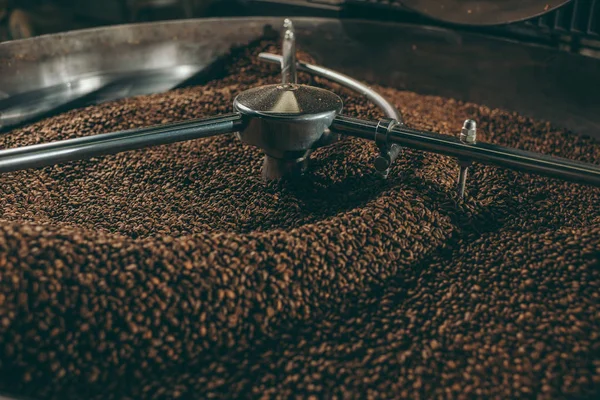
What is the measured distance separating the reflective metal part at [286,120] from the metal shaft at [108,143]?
Result: 0.04m

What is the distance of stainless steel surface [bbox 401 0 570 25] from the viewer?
1604 mm

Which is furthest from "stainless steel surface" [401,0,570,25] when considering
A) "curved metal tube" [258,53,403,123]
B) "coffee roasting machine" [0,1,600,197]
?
"curved metal tube" [258,53,403,123]

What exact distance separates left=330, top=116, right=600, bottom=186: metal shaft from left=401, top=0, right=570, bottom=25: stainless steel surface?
0.79 m

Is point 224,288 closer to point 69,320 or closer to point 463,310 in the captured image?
point 69,320

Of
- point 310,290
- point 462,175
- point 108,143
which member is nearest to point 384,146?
point 462,175

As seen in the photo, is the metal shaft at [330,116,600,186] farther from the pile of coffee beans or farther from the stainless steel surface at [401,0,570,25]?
the stainless steel surface at [401,0,570,25]

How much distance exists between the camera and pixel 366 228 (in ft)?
3.29

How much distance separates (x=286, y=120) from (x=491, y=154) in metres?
0.37

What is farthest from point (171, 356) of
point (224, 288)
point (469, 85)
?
point (469, 85)

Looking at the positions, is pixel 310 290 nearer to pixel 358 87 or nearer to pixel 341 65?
pixel 358 87

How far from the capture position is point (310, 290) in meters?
0.91

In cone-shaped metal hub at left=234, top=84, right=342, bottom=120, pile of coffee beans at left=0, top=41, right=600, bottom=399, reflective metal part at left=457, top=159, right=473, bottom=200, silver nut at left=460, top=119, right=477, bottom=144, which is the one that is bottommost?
pile of coffee beans at left=0, top=41, right=600, bottom=399

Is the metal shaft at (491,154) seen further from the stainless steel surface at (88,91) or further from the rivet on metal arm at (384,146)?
the stainless steel surface at (88,91)

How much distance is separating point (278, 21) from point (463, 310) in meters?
1.33
